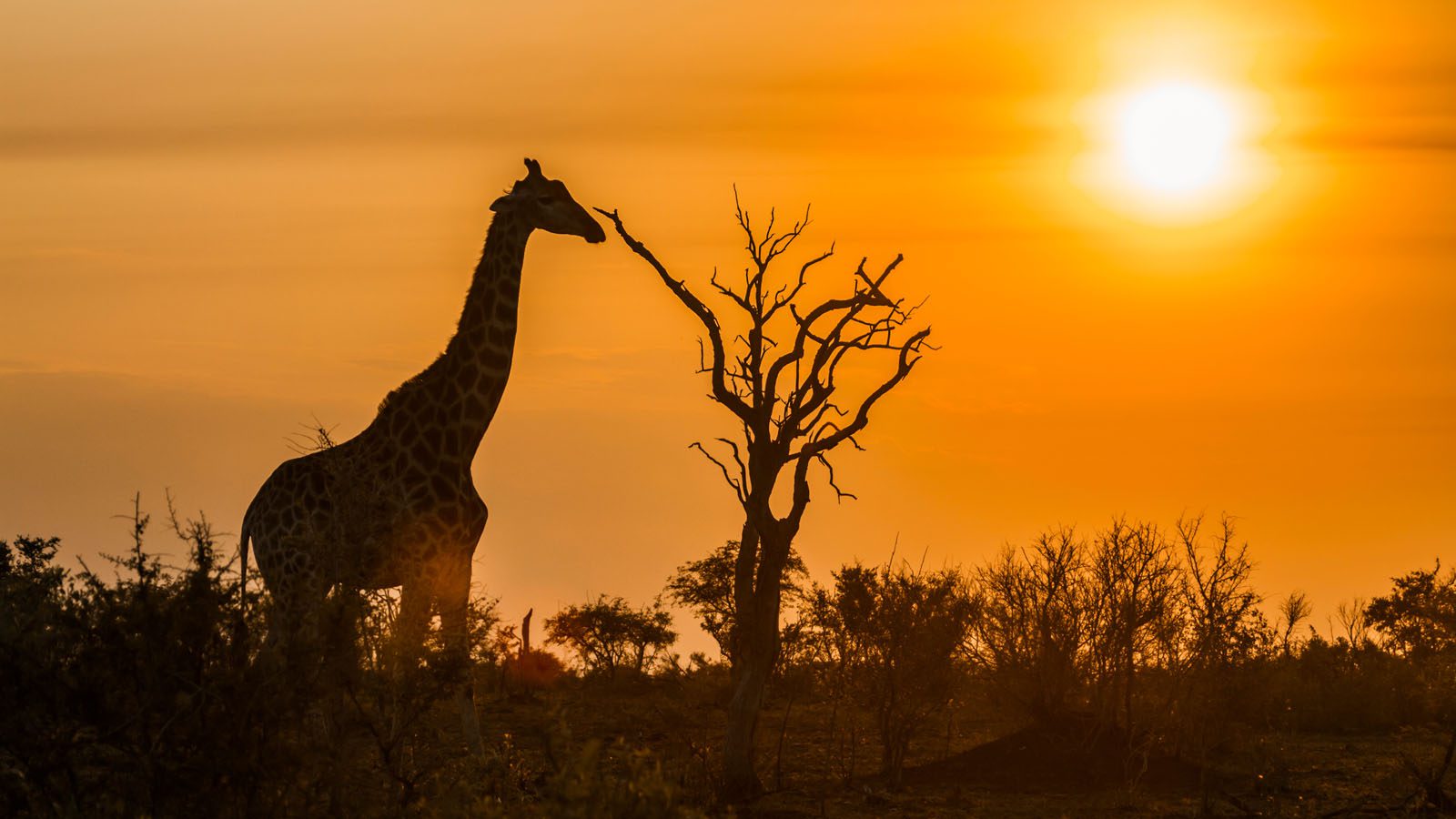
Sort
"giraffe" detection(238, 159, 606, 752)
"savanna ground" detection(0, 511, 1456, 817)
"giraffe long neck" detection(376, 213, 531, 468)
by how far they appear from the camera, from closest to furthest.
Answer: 1. "savanna ground" detection(0, 511, 1456, 817)
2. "giraffe" detection(238, 159, 606, 752)
3. "giraffe long neck" detection(376, 213, 531, 468)

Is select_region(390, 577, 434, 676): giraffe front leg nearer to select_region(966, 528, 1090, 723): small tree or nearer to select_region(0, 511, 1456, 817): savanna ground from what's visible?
select_region(0, 511, 1456, 817): savanna ground

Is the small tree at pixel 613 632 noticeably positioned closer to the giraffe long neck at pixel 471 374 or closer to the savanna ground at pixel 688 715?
the savanna ground at pixel 688 715

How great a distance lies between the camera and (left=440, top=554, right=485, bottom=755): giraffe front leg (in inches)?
609

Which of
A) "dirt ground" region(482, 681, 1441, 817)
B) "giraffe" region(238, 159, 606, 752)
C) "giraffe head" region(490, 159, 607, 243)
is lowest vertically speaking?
"dirt ground" region(482, 681, 1441, 817)

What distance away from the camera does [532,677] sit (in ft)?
93.9

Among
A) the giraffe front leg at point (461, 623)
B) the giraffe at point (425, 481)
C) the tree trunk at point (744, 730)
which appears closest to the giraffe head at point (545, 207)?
the giraffe at point (425, 481)

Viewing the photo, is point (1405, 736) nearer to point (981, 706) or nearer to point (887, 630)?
point (981, 706)

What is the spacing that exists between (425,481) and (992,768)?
758 centimetres

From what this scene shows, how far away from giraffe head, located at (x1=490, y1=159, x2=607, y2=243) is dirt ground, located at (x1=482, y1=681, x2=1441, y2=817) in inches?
216

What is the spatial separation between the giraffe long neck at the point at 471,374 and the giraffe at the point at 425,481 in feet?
0.03

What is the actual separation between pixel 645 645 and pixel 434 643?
17.8 metres

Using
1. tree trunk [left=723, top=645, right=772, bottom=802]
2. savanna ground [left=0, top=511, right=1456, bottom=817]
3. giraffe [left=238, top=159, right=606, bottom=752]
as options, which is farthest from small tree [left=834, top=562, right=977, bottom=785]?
giraffe [left=238, top=159, right=606, bottom=752]

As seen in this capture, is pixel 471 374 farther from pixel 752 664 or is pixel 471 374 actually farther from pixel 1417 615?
pixel 1417 615

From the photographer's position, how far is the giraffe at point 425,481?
16.1 meters
